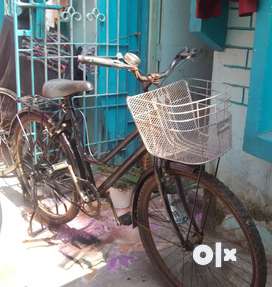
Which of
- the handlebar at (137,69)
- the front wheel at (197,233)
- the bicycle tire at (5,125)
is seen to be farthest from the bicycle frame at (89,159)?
the bicycle tire at (5,125)

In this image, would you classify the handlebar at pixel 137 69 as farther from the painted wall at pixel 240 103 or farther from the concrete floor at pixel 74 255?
the concrete floor at pixel 74 255

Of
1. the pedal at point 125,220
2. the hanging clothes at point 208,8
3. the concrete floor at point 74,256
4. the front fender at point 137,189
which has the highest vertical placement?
the hanging clothes at point 208,8

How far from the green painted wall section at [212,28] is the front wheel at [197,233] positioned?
1217 millimetres

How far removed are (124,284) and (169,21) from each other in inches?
108

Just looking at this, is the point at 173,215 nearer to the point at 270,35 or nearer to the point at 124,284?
the point at 124,284

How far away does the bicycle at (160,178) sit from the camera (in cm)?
243

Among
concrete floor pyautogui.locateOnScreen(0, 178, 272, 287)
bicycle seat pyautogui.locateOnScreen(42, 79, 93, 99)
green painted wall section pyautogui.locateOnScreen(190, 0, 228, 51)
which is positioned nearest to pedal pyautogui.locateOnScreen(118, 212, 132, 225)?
concrete floor pyautogui.locateOnScreen(0, 178, 272, 287)

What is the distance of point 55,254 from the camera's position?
3355mm

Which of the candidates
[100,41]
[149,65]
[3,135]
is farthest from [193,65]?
[3,135]

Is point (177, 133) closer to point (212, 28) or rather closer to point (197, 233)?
point (197, 233)

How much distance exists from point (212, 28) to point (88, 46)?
1.43 meters

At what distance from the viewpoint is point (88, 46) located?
4.35 metres

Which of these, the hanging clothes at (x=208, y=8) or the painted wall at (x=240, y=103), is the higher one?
the hanging clothes at (x=208, y=8)

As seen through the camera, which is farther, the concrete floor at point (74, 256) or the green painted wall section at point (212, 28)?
the green painted wall section at point (212, 28)
